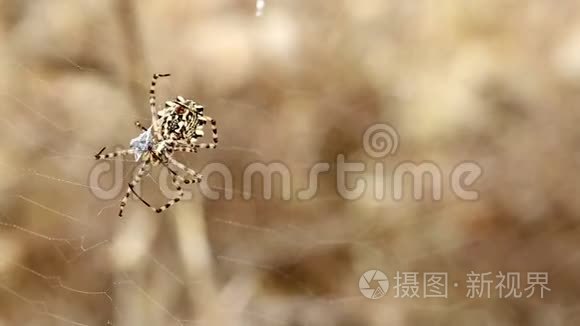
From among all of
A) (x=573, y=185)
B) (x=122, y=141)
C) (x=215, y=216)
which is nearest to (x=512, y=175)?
(x=573, y=185)

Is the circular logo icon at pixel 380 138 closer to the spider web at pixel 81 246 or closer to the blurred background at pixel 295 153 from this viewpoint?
the blurred background at pixel 295 153

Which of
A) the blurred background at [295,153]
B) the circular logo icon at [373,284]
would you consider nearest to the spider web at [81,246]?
the blurred background at [295,153]

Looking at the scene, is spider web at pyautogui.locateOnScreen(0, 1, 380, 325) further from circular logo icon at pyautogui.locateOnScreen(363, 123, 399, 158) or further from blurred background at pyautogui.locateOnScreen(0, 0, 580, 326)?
circular logo icon at pyautogui.locateOnScreen(363, 123, 399, 158)

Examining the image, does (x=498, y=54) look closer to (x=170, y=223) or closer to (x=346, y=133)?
(x=346, y=133)

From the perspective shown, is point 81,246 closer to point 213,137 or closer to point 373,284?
point 213,137

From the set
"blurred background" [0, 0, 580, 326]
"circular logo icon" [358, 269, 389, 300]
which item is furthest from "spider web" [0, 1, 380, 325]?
"circular logo icon" [358, 269, 389, 300]
